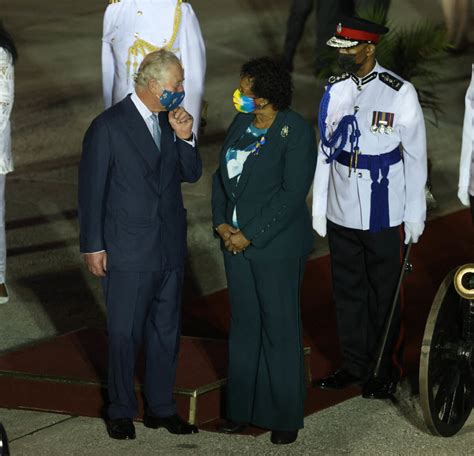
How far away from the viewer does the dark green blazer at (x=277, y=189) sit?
22.3ft

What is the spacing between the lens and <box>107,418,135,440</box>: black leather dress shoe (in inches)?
274

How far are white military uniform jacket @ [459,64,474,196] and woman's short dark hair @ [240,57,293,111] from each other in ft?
3.47

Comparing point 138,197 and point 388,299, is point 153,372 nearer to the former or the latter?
point 138,197

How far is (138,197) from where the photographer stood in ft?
22.4

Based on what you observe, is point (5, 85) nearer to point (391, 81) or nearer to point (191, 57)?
point (191, 57)

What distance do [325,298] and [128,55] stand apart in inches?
74.3

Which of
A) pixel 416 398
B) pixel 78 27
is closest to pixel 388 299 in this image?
pixel 416 398

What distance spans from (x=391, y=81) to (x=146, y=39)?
169cm

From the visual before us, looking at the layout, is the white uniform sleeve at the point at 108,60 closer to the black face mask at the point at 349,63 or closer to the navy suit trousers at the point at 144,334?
the black face mask at the point at 349,63

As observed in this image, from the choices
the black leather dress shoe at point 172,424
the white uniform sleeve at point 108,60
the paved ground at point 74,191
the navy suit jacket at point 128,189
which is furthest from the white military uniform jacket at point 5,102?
the black leather dress shoe at point 172,424

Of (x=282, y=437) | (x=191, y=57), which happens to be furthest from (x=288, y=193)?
(x=191, y=57)

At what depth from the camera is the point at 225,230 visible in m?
6.91

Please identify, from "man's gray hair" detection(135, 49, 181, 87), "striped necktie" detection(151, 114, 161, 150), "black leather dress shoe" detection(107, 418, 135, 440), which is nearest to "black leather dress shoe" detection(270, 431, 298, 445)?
"black leather dress shoe" detection(107, 418, 135, 440)

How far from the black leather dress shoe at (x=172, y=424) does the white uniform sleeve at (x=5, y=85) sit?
2434 millimetres
